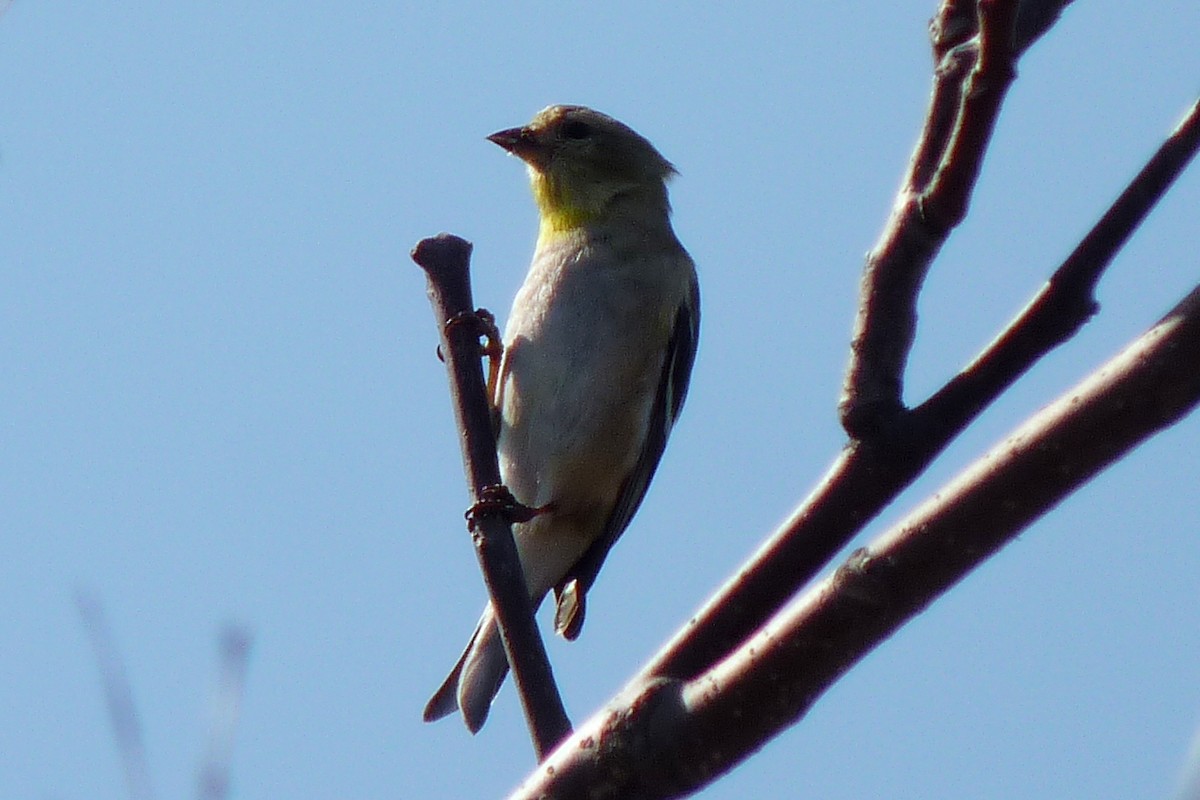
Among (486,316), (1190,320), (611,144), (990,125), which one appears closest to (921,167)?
(990,125)

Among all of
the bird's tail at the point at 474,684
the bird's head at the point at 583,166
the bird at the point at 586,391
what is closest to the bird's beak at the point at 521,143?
the bird's head at the point at 583,166

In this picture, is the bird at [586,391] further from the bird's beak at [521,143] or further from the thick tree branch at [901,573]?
the thick tree branch at [901,573]

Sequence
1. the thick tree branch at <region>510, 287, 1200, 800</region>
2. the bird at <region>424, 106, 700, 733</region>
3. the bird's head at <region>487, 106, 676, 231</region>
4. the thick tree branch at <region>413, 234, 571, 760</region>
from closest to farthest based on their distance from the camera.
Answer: the thick tree branch at <region>510, 287, 1200, 800</region> < the thick tree branch at <region>413, 234, 571, 760</region> < the bird at <region>424, 106, 700, 733</region> < the bird's head at <region>487, 106, 676, 231</region>

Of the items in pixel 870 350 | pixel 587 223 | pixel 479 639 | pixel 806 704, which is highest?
pixel 587 223

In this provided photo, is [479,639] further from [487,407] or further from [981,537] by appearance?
[981,537]

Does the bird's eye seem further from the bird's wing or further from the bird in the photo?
the bird's wing

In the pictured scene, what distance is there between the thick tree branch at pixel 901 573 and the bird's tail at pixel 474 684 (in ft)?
8.01

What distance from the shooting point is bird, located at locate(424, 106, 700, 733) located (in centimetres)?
521

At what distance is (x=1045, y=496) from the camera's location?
1577 mm

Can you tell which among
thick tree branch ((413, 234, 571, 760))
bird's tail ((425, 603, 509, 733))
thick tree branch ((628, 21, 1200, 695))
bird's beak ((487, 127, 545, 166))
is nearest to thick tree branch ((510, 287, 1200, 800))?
thick tree branch ((628, 21, 1200, 695))

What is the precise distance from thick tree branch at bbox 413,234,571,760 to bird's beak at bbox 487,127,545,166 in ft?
9.81

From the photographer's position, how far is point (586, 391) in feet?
17.2

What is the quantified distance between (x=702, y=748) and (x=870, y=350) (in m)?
0.57

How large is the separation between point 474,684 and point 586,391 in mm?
1314
